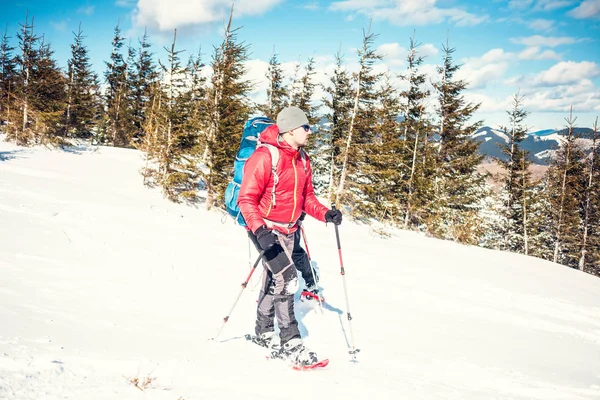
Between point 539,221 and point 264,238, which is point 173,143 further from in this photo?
point 539,221

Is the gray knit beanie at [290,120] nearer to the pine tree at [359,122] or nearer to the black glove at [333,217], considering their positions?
the black glove at [333,217]

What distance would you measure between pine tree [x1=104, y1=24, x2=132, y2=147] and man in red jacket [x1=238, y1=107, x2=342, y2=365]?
1128 inches

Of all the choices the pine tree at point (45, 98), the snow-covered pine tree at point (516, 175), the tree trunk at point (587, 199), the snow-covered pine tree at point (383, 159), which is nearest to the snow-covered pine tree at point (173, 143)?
the pine tree at point (45, 98)

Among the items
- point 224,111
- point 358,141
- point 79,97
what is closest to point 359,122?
point 358,141

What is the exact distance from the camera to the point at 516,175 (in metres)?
26.0

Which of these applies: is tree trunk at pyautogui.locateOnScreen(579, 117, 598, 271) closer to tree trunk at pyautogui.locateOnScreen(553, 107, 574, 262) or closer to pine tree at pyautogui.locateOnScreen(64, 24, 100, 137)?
tree trunk at pyautogui.locateOnScreen(553, 107, 574, 262)

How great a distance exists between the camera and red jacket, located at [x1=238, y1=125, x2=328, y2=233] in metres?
3.36

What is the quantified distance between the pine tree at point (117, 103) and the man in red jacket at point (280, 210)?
2866cm

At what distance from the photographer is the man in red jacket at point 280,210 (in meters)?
3.38

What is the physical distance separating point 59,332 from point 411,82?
27647mm

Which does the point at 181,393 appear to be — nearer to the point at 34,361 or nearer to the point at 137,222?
the point at 34,361

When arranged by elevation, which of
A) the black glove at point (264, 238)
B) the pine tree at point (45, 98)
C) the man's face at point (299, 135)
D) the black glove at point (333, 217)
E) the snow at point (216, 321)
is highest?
the pine tree at point (45, 98)

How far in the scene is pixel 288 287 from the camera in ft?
11.6

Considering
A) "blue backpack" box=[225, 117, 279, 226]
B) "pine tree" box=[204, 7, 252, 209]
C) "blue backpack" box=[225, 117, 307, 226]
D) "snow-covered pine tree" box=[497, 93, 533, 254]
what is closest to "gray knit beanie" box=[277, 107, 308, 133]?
"blue backpack" box=[225, 117, 307, 226]
